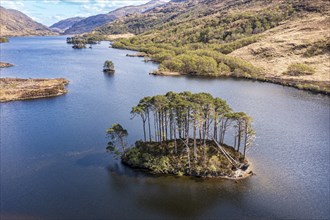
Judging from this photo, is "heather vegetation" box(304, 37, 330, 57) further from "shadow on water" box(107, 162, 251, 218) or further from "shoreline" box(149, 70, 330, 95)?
"shadow on water" box(107, 162, 251, 218)

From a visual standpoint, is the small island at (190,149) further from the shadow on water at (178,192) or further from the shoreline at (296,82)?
the shoreline at (296,82)

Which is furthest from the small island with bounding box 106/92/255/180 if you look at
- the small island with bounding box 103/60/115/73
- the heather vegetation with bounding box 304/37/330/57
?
the heather vegetation with bounding box 304/37/330/57

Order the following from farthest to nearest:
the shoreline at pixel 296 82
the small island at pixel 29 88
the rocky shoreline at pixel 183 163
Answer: the shoreline at pixel 296 82, the small island at pixel 29 88, the rocky shoreline at pixel 183 163

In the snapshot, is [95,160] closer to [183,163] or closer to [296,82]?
[183,163]

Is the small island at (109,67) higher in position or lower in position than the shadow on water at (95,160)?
higher

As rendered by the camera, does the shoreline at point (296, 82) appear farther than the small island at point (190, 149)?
Yes

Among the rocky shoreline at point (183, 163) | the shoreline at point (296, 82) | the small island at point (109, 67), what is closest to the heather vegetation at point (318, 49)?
the shoreline at point (296, 82)

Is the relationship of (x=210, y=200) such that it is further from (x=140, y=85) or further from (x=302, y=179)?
(x=140, y=85)
